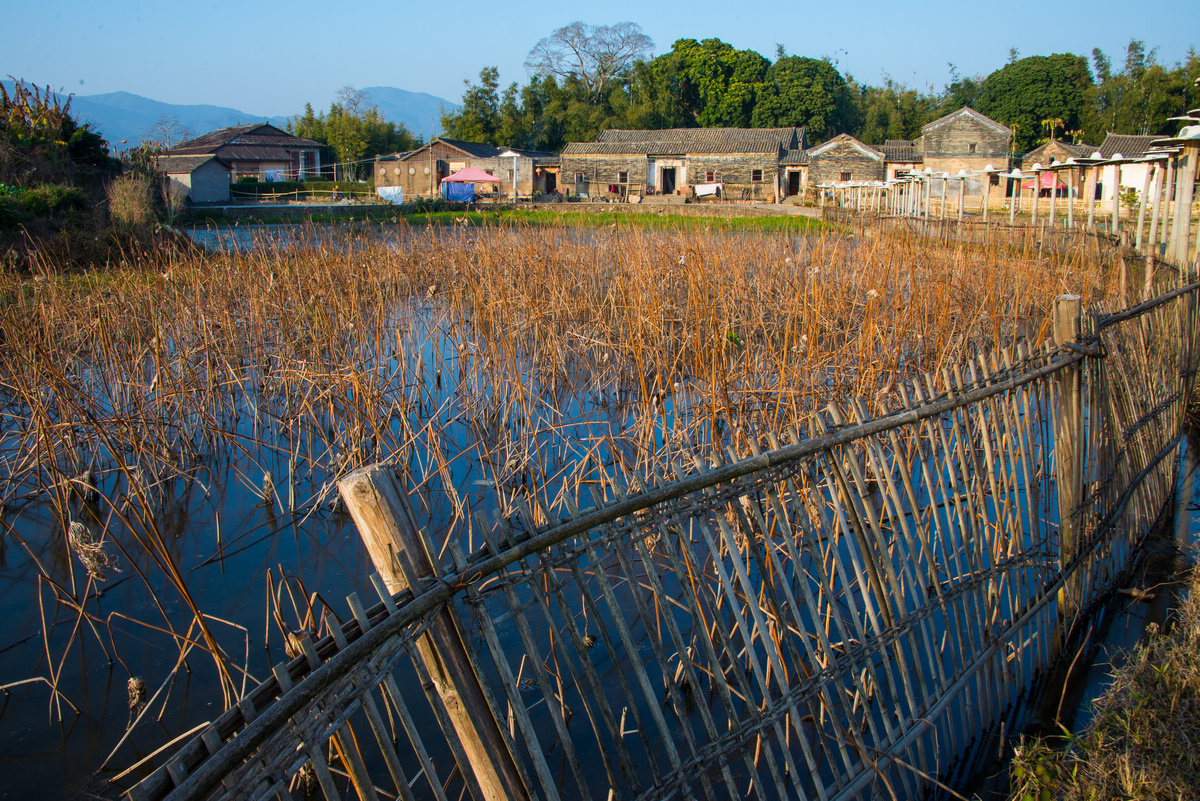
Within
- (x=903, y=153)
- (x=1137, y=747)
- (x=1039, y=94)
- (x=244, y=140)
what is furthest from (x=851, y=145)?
(x=1137, y=747)

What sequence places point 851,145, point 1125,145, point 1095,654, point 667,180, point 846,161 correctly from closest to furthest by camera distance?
point 1095,654 < point 1125,145 < point 851,145 < point 846,161 < point 667,180

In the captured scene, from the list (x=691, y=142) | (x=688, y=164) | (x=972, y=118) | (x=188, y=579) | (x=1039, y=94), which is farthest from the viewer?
(x=1039, y=94)

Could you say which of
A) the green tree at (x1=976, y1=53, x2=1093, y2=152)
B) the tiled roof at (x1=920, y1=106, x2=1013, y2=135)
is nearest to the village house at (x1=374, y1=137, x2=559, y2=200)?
the tiled roof at (x1=920, y1=106, x2=1013, y2=135)

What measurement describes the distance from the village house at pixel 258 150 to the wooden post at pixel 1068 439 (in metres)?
39.1

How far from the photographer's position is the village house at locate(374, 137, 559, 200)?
118ft

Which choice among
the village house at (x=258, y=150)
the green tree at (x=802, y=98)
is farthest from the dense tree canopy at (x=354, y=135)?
the green tree at (x=802, y=98)

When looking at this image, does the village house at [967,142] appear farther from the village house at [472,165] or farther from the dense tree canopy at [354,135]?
the dense tree canopy at [354,135]

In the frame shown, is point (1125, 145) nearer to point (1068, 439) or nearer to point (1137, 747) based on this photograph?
point (1068, 439)

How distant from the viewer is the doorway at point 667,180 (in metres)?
35.3

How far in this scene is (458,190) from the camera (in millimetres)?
35000

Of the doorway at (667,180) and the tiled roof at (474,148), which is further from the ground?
the tiled roof at (474,148)

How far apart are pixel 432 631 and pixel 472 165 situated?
37788mm

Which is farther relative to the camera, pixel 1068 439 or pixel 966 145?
pixel 966 145

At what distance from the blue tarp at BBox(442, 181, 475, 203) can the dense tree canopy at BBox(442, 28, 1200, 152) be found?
10574 millimetres
